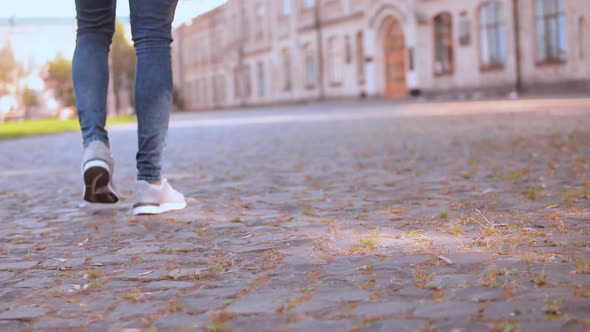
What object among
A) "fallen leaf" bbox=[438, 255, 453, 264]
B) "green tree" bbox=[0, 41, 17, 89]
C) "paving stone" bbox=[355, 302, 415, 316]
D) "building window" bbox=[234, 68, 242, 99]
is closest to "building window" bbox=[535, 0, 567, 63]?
"fallen leaf" bbox=[438, 255, 453, 264]

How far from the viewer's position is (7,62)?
7012 centimetres

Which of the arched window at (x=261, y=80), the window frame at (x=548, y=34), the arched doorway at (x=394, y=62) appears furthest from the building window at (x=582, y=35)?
the arched window at (x=261, y=80)

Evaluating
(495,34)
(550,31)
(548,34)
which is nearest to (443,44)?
(495,34)

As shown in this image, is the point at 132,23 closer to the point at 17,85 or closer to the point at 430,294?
the point at 430,294

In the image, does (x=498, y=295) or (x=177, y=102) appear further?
(x=177, y=102)

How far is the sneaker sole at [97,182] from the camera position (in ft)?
13.0

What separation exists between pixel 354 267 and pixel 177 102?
59329 millimetres

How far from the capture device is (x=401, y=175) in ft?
18.9

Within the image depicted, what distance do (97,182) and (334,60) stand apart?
35.7 meters

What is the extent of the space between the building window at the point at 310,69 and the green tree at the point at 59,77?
28666mm

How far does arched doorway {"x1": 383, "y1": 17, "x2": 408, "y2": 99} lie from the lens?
35.0m

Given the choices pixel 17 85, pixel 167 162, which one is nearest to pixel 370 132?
pixel 167 162

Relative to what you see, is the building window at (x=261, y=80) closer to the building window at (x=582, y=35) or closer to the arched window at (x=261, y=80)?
the arched window at (x=261, y=80)

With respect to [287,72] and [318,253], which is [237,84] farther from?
[318,253]
